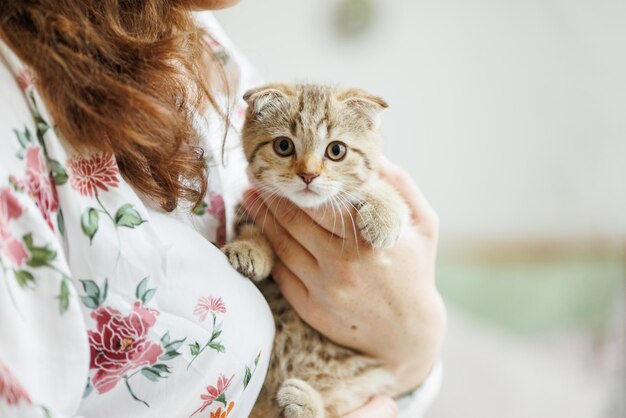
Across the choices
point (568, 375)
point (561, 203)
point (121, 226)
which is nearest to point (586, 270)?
point (561, 203)

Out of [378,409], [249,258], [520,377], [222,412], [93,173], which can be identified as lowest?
[520,377]

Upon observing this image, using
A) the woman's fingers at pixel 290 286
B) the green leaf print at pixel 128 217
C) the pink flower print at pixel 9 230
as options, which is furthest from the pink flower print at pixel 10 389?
the woman's fingers at pixel 290 286

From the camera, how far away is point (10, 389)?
0.56 meters

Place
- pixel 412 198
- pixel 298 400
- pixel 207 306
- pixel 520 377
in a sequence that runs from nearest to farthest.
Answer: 1. pixel 207 306
2. pixel 298 400
3. pixel 412 198
4. pixel 520 377

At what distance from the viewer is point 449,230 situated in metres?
2.25

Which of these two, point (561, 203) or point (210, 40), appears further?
point (561, 203)

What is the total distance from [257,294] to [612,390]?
156 centimetres

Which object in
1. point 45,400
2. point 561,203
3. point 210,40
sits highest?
point 210,40

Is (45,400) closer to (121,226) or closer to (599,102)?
(121,226)

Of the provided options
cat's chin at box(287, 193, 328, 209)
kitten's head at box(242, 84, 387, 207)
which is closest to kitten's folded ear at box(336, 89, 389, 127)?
kitten's head at box(242, 84, 387, 207)

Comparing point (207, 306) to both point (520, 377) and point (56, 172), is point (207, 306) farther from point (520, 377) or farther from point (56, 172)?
point (520, 377)

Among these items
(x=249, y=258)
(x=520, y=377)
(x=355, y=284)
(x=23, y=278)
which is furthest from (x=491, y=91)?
(x=23, y=278)

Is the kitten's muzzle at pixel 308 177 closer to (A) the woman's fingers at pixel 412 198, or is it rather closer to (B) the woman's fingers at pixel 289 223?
(B) the woman's fingers at pixel 289 223

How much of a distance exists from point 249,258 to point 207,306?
22 centimetres
